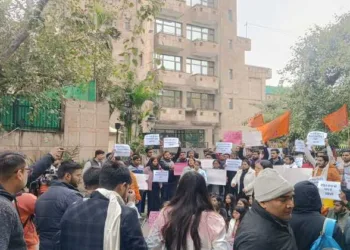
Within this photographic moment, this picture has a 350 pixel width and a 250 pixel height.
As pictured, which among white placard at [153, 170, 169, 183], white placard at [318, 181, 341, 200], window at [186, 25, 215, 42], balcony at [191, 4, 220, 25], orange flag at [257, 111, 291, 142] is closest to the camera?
white placard at [318, 181, 341, 200]

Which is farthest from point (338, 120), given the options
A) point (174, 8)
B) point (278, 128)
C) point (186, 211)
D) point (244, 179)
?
point (174, 8)

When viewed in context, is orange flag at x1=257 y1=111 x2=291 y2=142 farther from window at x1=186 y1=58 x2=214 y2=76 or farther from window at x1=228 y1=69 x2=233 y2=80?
window at x1=228 y1=69 x2=233 y2=80

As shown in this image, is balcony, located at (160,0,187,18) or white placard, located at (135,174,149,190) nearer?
white placard, located at (135,174,149,190)

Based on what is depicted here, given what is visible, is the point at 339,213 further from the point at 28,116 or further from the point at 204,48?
the point at 204,48

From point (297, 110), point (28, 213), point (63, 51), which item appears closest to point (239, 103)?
point (297, 110)

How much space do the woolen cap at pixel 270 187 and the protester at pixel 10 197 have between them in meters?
1.55

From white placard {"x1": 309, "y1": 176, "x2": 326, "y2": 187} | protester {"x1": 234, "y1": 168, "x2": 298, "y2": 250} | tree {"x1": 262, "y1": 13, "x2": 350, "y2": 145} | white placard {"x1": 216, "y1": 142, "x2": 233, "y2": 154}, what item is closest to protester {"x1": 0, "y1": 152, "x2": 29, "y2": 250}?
protester {"x1": 234, "y1": 168, "x2": 298, "y2": 250}

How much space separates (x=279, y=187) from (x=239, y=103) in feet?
109

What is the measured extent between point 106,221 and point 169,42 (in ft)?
96.4

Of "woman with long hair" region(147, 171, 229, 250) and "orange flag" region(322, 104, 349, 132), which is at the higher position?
"orange flag" region(322, 104, 349, 132)

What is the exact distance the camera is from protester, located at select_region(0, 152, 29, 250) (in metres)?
2.45

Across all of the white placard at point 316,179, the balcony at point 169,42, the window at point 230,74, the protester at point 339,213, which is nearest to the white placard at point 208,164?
the white placard at point 316,179

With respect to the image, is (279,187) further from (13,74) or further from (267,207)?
(13,74)

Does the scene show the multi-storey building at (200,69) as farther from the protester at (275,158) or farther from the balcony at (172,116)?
the protester at (275,158)
